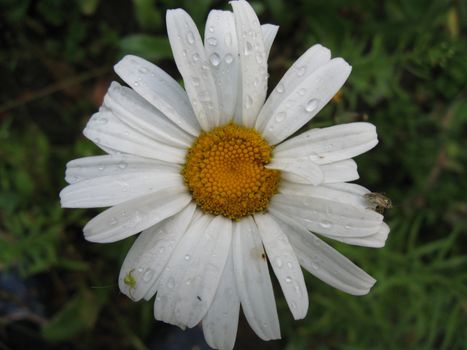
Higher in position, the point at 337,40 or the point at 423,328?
the point at 337,40

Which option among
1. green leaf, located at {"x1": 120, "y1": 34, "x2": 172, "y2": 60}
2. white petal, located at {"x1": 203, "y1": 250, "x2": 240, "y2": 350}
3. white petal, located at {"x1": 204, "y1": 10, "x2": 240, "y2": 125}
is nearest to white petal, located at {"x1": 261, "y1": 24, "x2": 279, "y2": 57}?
white petal, located at {"x1": 204, "y1": 10, "x2": 240, "y2": 125}

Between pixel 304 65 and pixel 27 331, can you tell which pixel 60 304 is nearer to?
pixel 27 331

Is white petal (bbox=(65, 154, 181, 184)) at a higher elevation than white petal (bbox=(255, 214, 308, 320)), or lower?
higher

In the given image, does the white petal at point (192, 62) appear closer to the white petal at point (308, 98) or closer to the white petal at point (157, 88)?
the white petal at point (157, 88)

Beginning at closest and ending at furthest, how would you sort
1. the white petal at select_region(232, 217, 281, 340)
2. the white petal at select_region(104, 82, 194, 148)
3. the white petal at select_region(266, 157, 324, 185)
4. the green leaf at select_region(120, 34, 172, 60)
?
1. the white petal at select_region(266, 157, 324, 185)
2. the white petal at select_region(232, 217, 281, 340)
3. the white petal at select_region(104, 82, 194, 148)
4. the green leaf at select_region(120, 34, 172, 60)

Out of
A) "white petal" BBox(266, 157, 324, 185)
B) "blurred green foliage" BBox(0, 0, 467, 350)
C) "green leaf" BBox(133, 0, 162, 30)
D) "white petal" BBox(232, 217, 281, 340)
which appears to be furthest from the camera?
"green leaf" BBox(133, 0, 162, 30)

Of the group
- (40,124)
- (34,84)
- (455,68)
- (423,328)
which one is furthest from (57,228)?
(455,68)

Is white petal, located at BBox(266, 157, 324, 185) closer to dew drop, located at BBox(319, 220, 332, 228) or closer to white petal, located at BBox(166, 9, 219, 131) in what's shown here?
dew drop, located at BBox(319, 220, 332, 228)
